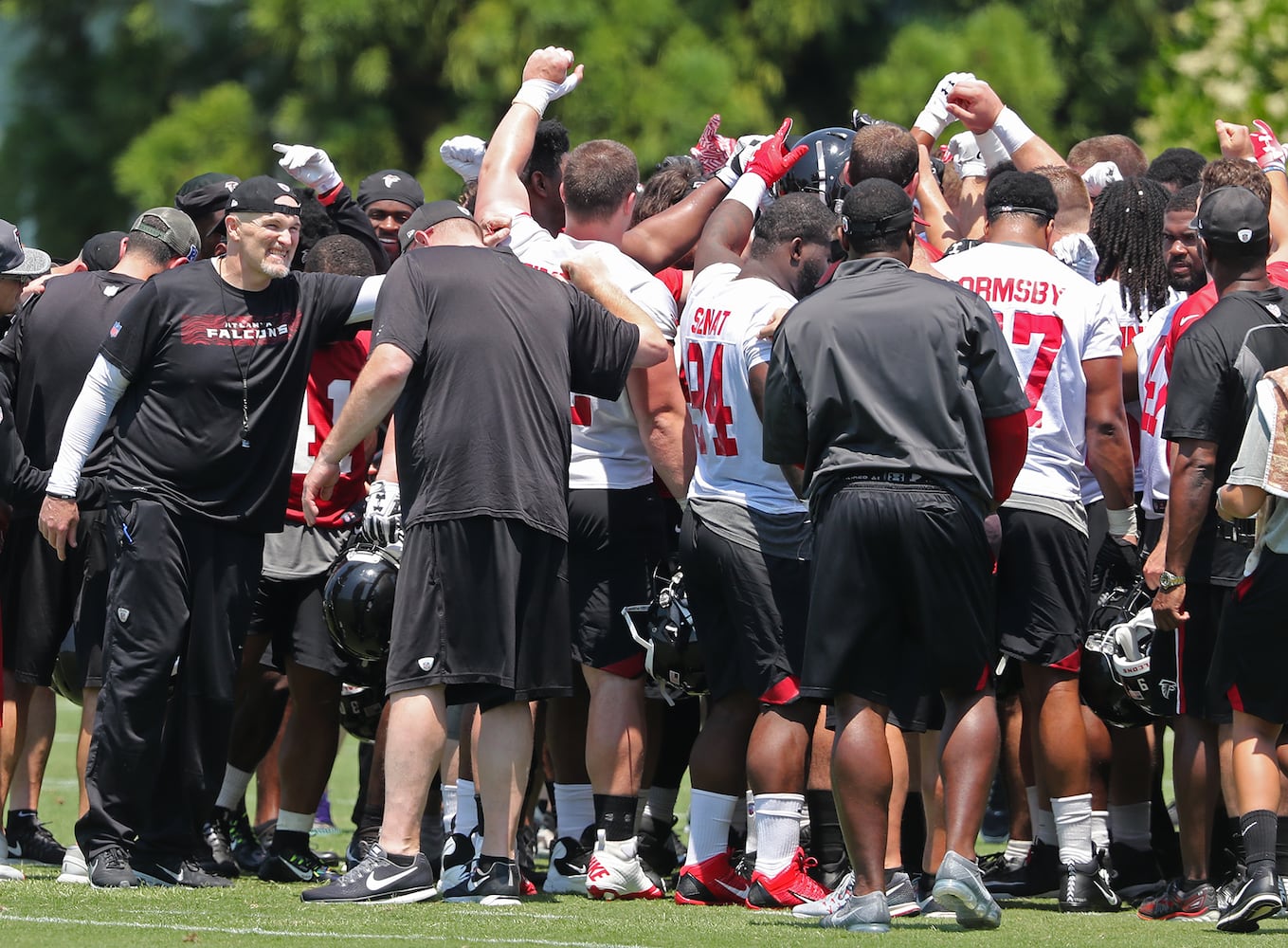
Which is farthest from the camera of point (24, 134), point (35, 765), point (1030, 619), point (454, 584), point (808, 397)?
point (24, 134)

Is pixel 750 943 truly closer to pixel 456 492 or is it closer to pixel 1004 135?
pixel 456 492

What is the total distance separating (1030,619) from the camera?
7262mm

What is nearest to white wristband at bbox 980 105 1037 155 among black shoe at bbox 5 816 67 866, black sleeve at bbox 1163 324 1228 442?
black sleeve at bbox 1163 324 1228 442

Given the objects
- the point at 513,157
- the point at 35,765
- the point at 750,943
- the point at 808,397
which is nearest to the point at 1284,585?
the point at 808,397

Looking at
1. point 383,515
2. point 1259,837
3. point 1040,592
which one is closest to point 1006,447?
point 1040,592

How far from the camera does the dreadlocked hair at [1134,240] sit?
8.38 meters

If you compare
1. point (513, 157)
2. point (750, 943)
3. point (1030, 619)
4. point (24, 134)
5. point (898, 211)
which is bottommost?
point (750, 943)

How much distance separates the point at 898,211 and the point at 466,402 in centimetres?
156

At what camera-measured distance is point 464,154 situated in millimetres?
9531

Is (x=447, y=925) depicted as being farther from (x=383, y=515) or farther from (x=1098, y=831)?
(x=1098, y=831)

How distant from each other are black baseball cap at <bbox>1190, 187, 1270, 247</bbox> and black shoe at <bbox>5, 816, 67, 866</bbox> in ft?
16.7

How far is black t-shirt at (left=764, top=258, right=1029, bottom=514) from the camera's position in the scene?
6254 millimetres

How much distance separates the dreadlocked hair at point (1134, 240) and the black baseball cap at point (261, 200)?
3.31 meters

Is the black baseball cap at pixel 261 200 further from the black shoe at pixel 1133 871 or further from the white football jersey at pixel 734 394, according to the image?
the black shoe at pixel 1133 871
